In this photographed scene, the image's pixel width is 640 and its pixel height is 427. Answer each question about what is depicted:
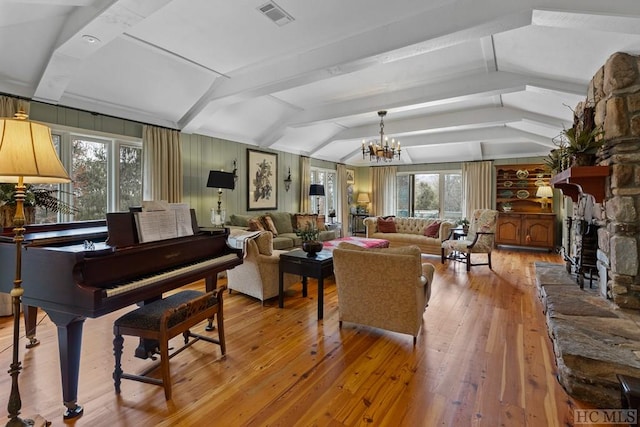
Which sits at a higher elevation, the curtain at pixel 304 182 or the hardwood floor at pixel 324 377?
the curtain at pixel 304 182

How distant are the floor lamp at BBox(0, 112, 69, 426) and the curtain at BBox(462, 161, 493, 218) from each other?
880 centimetres

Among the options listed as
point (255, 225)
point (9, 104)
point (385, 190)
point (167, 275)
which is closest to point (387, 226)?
point (385, 190)

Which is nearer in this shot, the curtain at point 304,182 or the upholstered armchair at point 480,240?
the upholstered armchair at point 480,240

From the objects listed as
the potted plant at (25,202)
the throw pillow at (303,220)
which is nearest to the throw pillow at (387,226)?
the throw pillow at (303,220)

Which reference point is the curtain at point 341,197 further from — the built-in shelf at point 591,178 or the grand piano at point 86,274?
the grand piano at point 86,274

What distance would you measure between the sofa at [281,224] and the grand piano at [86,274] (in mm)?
2948

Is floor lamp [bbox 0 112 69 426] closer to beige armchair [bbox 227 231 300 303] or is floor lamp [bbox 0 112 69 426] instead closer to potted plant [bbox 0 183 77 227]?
potted plant [bbox 0 183 77 227]

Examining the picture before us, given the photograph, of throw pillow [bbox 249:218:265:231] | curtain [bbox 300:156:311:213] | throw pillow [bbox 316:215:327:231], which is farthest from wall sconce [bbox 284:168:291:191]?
throw pillow [bbox 249:218:265:231]

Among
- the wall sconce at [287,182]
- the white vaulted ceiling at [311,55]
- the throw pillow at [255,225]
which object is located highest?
the white vaulted ceiling at [311,55]

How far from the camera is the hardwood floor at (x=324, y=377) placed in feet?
6.31

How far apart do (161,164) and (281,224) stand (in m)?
2.71

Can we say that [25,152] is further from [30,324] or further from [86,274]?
[30,324]

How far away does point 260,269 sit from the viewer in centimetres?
380

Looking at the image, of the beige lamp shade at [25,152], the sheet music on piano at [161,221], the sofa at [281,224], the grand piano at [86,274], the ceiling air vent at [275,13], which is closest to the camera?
the beige lamp shade at [25,152]
